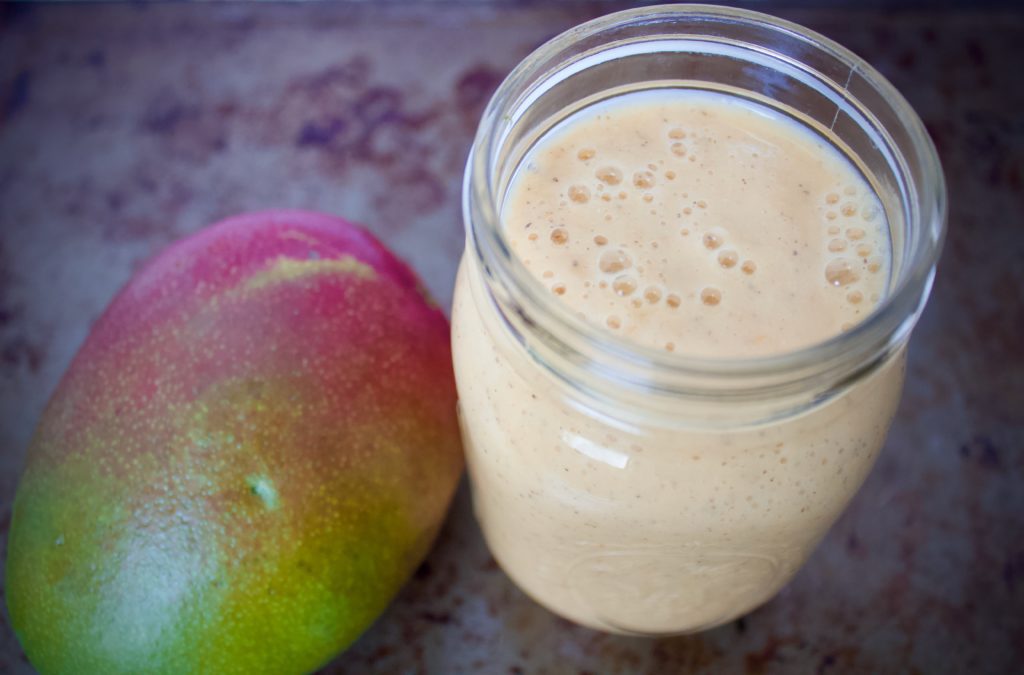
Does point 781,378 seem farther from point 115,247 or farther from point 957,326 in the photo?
point 115,247

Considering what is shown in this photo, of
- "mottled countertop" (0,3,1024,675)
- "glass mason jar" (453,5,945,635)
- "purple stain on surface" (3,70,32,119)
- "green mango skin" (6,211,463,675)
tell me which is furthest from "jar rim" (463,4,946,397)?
"purple stain on surface" (3,70,32,119)

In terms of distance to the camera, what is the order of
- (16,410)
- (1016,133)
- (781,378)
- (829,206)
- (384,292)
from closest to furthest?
(781,378) < (829,206) < (384,292) < (16,410) < (1016,133)

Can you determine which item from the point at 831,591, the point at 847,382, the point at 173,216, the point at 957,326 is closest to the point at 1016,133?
the point at 957,326

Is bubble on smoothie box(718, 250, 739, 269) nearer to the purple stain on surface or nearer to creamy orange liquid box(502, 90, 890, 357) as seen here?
creamy orange liquid box(502, 90, 890, 357)

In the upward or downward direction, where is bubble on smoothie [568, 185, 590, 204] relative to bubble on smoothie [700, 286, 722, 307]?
upward

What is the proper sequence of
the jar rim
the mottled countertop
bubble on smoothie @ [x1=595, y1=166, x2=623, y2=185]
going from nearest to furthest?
1. the jar rim
2. bubble on smoothie @ [x1=595, y1=166, x2=623, y2=185]
3. the mottled countertop

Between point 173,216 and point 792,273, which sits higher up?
point 792,273

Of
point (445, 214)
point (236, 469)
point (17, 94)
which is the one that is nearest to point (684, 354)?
point (236, 469)

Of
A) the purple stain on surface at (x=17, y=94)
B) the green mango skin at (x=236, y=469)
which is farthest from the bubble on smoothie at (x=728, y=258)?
the purple stain on surface at (x=17, y=94)
